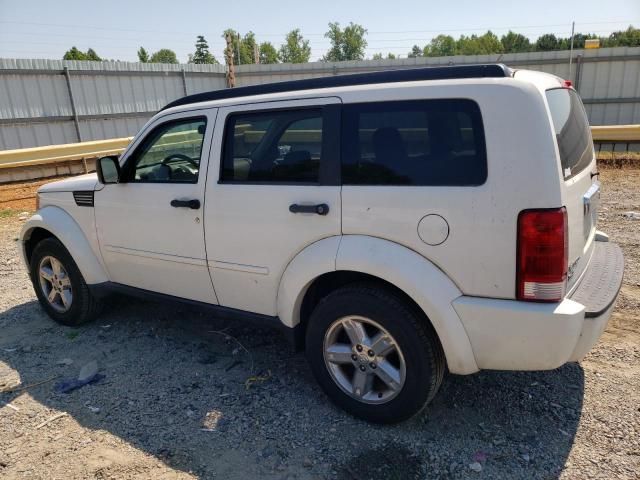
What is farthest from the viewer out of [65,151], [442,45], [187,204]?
[442,45]

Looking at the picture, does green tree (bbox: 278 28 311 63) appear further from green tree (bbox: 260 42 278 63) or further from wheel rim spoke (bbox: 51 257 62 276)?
wheel rim spoke (bbox: 51 257 62 276)

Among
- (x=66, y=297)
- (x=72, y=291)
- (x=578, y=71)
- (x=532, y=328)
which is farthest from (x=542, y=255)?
(x=578, y=71)

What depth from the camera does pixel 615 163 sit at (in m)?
10.6

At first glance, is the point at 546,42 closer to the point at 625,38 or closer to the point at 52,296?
the point at 625,38

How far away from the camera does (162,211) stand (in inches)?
146

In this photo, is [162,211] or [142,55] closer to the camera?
[162,211]

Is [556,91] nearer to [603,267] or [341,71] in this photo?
[603,267]

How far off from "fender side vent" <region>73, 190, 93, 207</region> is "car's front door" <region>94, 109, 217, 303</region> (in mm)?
96

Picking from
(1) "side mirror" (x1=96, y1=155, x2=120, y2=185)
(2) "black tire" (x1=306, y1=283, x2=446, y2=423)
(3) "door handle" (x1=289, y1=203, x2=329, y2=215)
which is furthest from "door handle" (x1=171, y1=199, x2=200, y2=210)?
(2) "black tire" (x1=306, y1=283, x2=446, y2=423)

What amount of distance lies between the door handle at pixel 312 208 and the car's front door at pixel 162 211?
2.69ft

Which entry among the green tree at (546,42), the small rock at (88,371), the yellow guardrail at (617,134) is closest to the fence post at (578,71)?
the yellow guardrail at (617,134)

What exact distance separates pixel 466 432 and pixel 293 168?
6.30 ft

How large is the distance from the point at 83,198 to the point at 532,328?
11.9 feet

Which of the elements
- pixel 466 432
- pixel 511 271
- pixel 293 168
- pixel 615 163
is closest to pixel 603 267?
pixel 511 271
